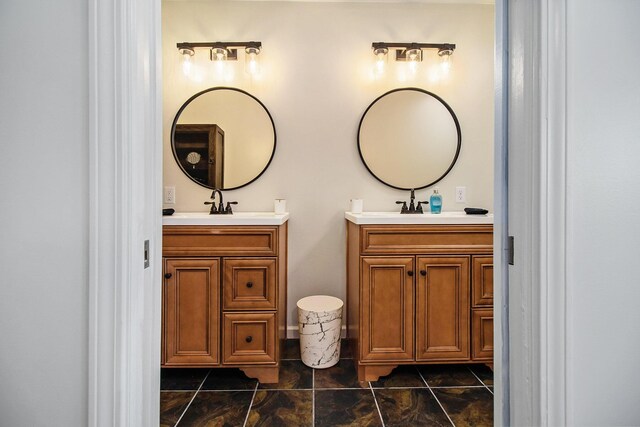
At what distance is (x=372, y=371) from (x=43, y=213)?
6.12 ft

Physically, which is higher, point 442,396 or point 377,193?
point 377,193

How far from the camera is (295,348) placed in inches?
97.1

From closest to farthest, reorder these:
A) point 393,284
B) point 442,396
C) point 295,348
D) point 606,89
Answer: point 606,89, point 442,396, point 393,284, point 295,348

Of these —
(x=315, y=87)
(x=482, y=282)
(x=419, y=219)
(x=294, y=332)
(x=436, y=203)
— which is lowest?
(x=294, y=332)

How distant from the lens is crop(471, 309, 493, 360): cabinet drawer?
Answer: 2047mm

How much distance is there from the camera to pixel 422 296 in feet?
6.66

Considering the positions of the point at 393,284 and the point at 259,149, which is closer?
the point at 393,284

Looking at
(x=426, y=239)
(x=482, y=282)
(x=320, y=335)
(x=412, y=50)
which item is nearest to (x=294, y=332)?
(x=320, y=335)

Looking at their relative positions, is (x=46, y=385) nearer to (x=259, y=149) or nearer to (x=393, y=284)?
(x=393, y=284)

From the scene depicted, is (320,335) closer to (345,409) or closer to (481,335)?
(345,409)

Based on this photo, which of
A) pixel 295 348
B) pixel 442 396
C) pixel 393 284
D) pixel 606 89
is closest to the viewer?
pixel 606 89

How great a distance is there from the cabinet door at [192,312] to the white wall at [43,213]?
4.07 feet

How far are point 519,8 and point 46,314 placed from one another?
1198mm

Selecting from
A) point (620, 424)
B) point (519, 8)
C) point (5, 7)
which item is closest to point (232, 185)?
point (5, 7)
